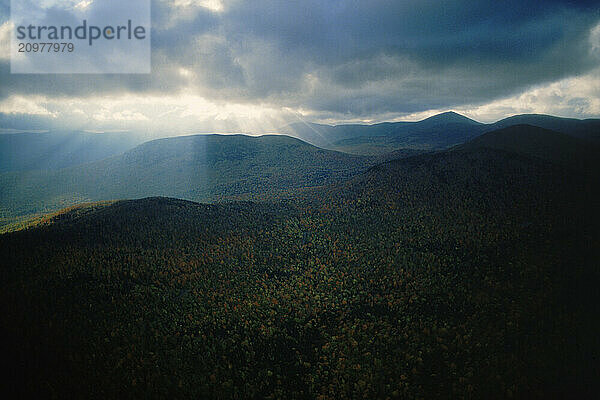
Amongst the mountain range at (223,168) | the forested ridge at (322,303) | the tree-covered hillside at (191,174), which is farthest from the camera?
the tree-covered hillside at (191,174)

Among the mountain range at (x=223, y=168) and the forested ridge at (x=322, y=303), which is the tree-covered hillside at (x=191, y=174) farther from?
the forested ridge at (x=322, y=303)

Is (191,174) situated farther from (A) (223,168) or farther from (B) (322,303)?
(B) (322,303)

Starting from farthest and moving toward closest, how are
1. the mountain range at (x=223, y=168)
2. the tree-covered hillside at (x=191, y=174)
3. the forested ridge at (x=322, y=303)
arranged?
the tree-covered hillside at (x=191, y=174) < the mountain range at (x=223, y=168) < the forested ridge at (x=322, y=303)

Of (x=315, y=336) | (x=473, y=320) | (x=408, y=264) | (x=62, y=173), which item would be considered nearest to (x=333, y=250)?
(x=408, y=264)

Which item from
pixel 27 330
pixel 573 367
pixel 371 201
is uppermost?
pixel 371 201

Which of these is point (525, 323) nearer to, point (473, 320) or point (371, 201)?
point (473, 320)

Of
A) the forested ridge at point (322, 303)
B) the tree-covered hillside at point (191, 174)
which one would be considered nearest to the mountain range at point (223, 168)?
the tree-covered hillside at point (191, 174)

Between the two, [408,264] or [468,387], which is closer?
[468,387]

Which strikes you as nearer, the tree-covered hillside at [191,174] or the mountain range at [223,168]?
the mountain range at [223,168]

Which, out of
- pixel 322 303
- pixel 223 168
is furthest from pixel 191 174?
pixel 322 303

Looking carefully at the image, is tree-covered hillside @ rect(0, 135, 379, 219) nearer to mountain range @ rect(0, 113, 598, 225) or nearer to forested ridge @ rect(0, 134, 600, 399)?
mountain range @ rect(0, 113, 598, 225)
